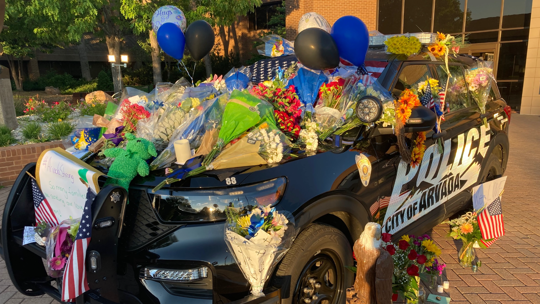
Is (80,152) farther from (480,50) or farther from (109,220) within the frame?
(480,50)

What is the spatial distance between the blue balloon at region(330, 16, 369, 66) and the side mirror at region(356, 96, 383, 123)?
63 cm

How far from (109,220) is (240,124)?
0.95 m

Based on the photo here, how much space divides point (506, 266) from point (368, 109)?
2373 millimetres

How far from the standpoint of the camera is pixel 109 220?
78.1 inches

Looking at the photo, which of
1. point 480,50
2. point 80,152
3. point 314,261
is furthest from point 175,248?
point 480,50

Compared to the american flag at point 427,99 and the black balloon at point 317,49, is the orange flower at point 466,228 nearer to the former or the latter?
the american flag at point 427,99

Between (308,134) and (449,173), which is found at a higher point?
(308,134)

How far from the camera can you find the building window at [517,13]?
15500mm

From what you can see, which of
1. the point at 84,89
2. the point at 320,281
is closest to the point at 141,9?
the point at 84,89

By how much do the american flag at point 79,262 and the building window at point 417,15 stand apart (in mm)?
18085

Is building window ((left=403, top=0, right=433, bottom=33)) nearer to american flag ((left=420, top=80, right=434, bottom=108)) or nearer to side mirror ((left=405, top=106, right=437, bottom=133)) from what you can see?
american flag ((left=420, top=80, right=434, bottom=108))

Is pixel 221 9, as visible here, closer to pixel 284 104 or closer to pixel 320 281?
pixel 284 104

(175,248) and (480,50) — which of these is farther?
(480,50)

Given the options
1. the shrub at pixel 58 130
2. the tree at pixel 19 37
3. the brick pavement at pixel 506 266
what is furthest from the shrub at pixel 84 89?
the brick pavement at pixel 506 266
